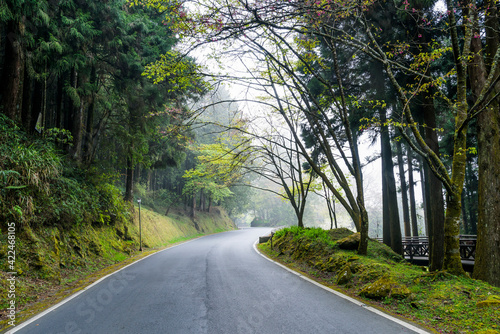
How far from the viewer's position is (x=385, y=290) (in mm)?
5062

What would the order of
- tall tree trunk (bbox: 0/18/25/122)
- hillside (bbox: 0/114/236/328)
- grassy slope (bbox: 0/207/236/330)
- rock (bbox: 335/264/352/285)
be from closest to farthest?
1. grassy slope (bbox: 0/207/236/330)
2. hillside (bbox: 0/114/236/328)
3. rock (bbox: 335/264/352/285)
4. tall tree trunk (bbox: 0/18/25/122)

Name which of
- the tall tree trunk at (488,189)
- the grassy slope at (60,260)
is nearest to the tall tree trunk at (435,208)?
the tall tree trunk at (488,189)

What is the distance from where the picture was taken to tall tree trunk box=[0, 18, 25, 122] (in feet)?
26.9

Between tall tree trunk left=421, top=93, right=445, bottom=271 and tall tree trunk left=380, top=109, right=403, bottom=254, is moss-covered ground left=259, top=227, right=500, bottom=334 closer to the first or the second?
tall tree trunk left=421, top=93, right=445, bottom=271

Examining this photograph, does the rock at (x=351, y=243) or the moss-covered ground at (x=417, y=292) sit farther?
the rock at (x=351, y=243)

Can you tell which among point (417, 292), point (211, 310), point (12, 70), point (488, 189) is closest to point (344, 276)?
point (417, 292)

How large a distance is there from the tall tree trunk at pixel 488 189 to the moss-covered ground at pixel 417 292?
1.34 m

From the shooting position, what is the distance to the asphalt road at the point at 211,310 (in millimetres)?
3736

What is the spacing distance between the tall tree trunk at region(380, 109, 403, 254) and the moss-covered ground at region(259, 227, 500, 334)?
15.4 feet

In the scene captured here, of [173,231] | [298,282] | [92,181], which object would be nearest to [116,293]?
[298,282]

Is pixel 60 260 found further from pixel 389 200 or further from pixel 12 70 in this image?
pixel 389 200

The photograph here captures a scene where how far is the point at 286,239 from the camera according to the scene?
1341 cm

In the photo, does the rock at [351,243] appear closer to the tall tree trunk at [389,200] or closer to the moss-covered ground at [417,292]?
the moss-covered ground at [417,292]

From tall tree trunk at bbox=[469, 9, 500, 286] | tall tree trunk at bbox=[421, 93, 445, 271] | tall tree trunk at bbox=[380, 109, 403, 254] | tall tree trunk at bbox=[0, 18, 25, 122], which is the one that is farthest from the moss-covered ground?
tall tree trunk at bbox=[0, 18, 25, 122]
